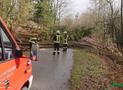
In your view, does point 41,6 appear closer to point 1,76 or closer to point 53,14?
point 53,14

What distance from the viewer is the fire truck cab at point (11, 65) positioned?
5.24m

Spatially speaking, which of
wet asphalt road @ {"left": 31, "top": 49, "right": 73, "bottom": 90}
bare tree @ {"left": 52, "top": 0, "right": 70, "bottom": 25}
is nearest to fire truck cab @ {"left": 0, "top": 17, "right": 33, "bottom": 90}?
wet asphalt road @ {"left": 31, "top": 49, "right": 73, "bottom": 90}

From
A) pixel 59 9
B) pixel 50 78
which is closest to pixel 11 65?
pixel 50 78

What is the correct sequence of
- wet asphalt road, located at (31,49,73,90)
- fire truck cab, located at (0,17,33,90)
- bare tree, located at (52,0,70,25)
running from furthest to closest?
1. bare tree, located at (52,0,70,25)
2. wet asphalt road, located at (31,49,73,90)
3. fire truck cab, located at (0,17,33,90)

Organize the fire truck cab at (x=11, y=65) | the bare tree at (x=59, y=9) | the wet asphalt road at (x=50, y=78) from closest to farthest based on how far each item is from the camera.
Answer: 1. the fire truck cab at (x=11, y=65)
2. the wet asphalt road at (x=50, y=78)
3. the bare tree at (x=59, y=9)

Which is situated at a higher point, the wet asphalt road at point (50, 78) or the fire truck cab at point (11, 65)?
the fire truck cab at point (11, 65)

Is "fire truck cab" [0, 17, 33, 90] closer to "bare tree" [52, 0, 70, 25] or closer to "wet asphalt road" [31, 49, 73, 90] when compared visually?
"wet asphalt road" [31, 49, 73, 90]

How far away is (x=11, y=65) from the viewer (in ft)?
18.5

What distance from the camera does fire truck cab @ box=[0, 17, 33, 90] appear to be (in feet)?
17.2

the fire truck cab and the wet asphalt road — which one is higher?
the fire truck cab

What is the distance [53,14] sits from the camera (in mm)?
55000

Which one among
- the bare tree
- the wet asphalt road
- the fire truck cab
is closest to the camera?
the fire truck cab

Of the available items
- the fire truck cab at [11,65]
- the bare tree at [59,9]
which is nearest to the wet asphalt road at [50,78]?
the fire truck cab at [11,65]

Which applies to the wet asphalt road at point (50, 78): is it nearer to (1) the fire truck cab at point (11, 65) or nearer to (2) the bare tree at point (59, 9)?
(1) the fire truck cab at point (11, 65)
